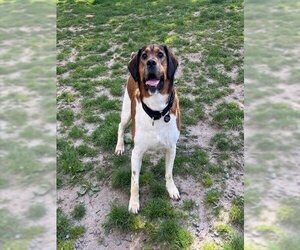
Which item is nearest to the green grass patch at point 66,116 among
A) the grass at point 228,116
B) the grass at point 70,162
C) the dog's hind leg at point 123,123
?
the grass at point 70,162

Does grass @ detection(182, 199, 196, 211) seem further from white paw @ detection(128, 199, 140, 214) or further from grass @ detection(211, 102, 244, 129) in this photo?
grass @ detection(211, 102, 244, 129)

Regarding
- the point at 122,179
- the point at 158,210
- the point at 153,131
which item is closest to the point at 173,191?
the point at 158,210

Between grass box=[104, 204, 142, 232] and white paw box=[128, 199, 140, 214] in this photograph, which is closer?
grass box=[104, 204, 142, 232]

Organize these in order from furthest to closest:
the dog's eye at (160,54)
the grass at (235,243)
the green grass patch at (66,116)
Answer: the green grass patch at (66,116) → the dog's eye at (160,54) → the grass at (235,243)

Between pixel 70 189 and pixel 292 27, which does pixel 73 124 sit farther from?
pixel 292 27

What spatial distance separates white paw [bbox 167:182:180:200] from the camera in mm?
3992

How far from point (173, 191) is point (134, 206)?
44 cm

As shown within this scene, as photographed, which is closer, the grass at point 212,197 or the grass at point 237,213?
the grass at point 237,213

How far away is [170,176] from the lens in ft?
13.2

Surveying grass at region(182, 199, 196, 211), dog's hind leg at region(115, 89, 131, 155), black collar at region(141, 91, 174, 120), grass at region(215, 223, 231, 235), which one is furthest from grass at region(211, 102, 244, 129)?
grass at region(215, 223, 231, 235)

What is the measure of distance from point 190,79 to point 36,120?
15.9ft

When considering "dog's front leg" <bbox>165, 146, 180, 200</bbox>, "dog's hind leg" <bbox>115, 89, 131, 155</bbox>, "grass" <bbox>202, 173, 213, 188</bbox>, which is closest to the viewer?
"dog's front leg" <bbox>165, 146, 180, 200</bbox>

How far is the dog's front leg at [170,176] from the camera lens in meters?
3.98

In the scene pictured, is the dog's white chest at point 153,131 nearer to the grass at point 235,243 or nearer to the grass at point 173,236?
the grass at point 173,236
